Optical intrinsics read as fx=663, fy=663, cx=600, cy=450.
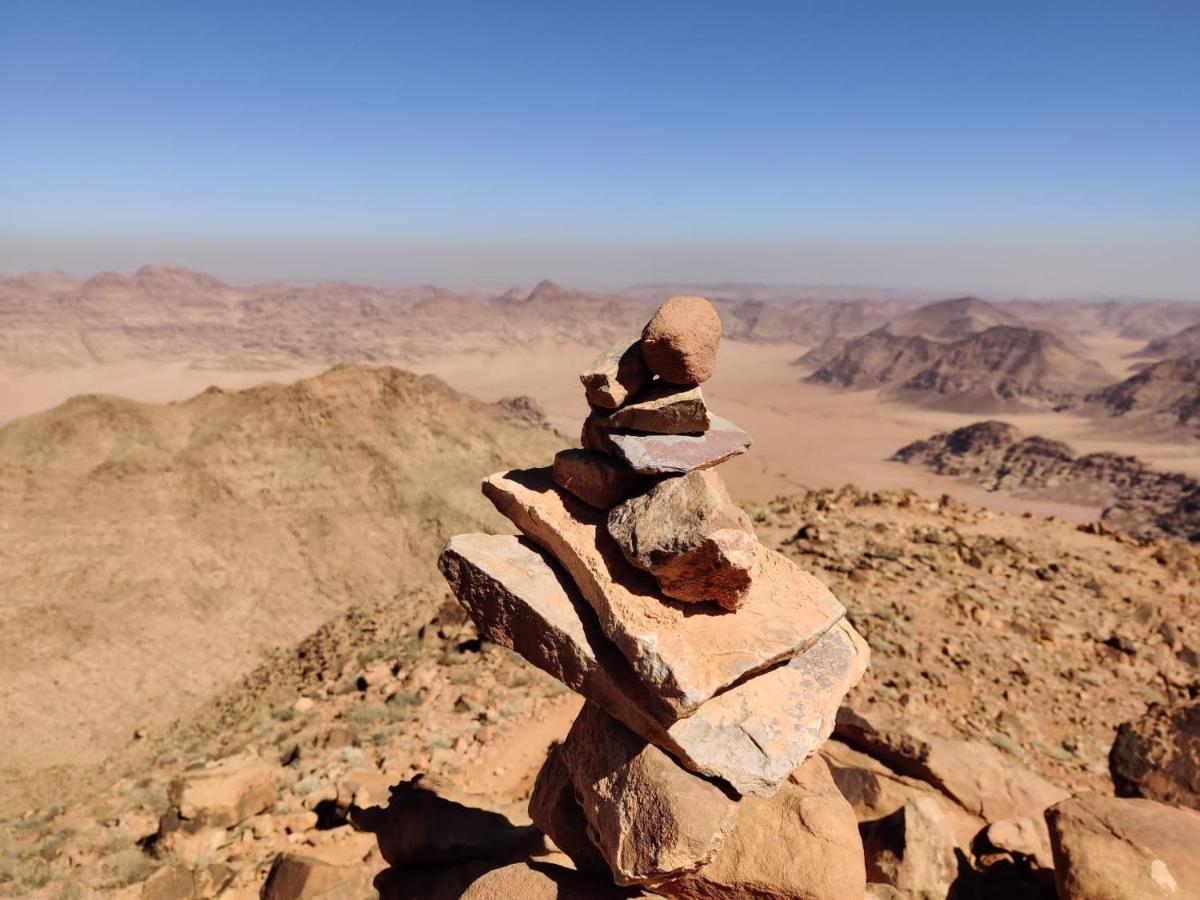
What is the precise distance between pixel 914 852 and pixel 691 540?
4599mm

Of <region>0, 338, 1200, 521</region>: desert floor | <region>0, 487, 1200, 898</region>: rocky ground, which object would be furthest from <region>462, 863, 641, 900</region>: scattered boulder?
<region>0, 338, 1200, 521</region>: desert floor

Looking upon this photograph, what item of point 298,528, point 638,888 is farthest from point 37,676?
point 638,888

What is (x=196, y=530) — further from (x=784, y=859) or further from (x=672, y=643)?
(x=784, y=859)

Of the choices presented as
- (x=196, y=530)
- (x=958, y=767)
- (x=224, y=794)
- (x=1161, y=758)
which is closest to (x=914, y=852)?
(x=958, y=767)

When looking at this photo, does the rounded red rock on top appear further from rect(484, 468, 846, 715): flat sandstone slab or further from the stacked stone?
rect(484, 468, 846, 715): flat sandstone slab

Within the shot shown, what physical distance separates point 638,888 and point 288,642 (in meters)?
18.3

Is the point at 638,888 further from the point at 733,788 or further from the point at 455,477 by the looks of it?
the point at 455,477

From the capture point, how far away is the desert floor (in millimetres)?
62978

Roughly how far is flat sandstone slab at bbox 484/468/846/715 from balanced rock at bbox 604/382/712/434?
3.19 ft

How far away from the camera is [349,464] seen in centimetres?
2778

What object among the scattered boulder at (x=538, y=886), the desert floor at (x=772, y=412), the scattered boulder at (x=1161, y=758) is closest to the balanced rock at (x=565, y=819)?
the scattered boulder at (x=538, y=886)

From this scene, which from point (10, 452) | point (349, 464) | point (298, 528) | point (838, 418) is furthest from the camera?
point (838, 418)

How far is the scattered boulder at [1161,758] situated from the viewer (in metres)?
8.15

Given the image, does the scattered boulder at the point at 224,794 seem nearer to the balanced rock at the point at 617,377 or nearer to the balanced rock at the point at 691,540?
the balanced rock at the point at 691,540
